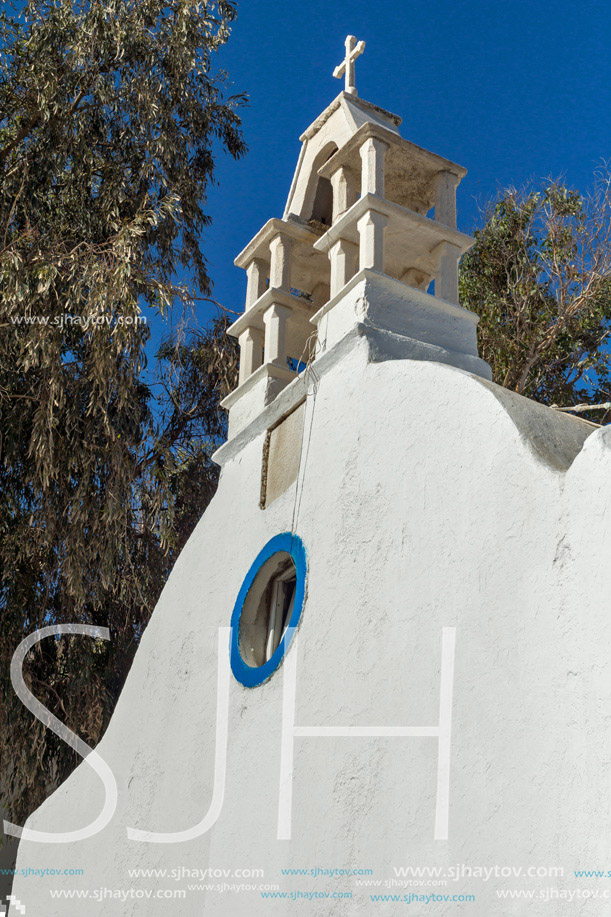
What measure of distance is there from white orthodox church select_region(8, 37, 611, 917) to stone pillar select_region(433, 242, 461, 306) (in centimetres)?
1

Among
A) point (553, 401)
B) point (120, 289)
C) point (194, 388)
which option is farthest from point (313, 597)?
point (553, 401)

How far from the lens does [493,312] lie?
13633mm

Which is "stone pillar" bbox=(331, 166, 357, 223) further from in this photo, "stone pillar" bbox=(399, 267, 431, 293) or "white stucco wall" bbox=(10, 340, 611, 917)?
"white stucco wall" bbox=(10, 340, 611, 917)

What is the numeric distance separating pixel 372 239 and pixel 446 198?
93cm

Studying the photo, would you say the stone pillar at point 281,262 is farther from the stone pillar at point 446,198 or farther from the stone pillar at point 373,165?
the stone pillar at point 446,198

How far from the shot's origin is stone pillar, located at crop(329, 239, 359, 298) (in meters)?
5.49

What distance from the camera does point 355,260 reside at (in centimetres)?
573

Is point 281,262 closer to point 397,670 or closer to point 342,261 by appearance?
point 342,261

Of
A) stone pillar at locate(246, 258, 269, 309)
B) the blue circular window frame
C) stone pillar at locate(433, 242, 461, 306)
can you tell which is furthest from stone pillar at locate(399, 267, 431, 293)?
the blue circular window frame

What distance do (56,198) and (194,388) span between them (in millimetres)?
2746

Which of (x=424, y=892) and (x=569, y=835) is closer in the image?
(x=569, y=835)

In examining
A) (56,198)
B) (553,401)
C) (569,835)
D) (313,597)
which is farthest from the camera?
(553,401)

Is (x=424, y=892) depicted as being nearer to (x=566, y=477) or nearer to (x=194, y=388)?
(x=566, y=477)

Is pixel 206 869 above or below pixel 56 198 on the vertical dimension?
below
